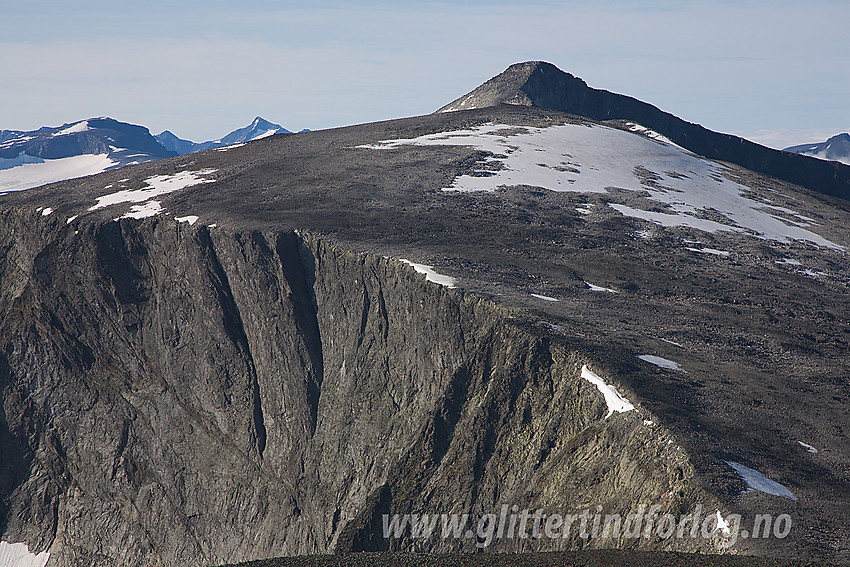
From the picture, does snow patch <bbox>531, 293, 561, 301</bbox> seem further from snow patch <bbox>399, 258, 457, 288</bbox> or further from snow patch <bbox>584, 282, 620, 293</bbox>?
snow patch <bbox>399, 258, 457, 288</bbox>

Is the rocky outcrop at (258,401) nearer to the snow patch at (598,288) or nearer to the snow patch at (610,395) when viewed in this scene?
the snow patch at (610,395)

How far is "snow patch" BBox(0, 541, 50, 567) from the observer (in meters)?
51.6

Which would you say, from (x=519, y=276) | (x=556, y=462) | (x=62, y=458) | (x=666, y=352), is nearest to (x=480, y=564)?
(x=556, y=462)

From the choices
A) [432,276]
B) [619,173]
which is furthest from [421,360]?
[619,173]

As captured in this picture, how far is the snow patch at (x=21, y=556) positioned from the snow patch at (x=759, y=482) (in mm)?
48396

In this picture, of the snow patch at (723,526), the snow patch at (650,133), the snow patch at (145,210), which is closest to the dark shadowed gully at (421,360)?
the snow patch at (723,526)

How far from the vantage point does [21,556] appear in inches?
2046

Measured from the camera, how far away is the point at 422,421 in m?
35.4

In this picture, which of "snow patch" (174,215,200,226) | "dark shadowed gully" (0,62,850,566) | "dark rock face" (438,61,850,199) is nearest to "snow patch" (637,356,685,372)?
"dark shadowed gully" (0,62,850,566)

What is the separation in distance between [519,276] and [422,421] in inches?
358

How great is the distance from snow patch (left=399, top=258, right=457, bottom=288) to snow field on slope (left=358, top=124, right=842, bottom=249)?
52.6 ft

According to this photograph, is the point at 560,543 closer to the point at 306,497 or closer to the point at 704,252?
the point at 306,497

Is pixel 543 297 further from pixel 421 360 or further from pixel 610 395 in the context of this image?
pixel 610 395

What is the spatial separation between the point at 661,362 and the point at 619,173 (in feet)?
120
